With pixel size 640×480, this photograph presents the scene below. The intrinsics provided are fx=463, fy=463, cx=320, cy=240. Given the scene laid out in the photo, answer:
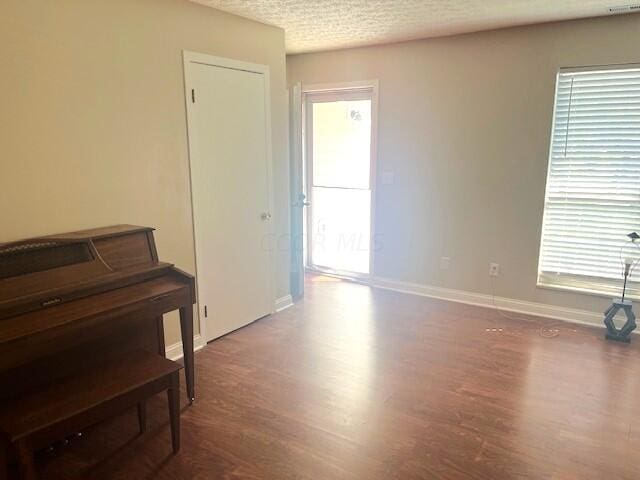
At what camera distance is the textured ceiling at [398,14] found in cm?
311

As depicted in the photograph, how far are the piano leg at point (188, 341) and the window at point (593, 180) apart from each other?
304 centimetres

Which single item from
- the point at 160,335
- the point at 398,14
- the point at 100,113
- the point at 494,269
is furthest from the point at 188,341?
the point at 494,269

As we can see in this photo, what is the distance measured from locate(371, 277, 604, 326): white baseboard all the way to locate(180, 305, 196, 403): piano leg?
267 cm

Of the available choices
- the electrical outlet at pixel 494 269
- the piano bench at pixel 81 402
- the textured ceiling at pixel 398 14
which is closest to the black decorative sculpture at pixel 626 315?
the electrical outlet at pixel 494 269

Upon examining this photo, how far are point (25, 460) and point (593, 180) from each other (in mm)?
4084

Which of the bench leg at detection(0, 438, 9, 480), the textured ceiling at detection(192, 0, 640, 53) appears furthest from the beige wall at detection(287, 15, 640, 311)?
Answer: the bench leg at detection(0, 438, 9, 480)

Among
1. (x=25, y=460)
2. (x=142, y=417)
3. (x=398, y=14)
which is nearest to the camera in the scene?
(x=25, y=460)

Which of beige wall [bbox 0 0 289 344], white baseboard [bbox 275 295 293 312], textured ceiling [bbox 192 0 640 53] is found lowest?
white baseboard [bbox 275 295 293 312]

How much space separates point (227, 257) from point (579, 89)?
3.08 m

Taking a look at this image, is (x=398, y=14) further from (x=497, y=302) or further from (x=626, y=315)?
(x=626, y=315)

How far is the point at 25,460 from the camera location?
67.1 inches

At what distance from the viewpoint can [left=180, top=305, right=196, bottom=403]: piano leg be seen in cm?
256

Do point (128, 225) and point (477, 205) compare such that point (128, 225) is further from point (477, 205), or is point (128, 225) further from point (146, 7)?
point (477, 205)

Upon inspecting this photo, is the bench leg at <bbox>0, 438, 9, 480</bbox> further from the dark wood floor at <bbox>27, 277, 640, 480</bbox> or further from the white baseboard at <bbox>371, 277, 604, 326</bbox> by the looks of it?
the white baseboard at <bbox>371, 277, 604, 326</bbox>
